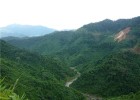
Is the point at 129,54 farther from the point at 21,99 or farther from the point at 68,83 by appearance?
the point at 21,99

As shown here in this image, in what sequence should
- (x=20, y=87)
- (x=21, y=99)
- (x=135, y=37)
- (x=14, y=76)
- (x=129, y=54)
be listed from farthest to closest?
(x=135, y=37) < (x=129, y=54) < (x=14, y=76) < (x=20, y=87) < (x=21, y=99)

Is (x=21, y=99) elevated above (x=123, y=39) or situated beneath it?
elevated above

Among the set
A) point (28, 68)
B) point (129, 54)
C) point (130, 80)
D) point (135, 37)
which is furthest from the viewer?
point (135, 37)

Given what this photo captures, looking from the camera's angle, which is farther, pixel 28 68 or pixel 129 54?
pixel 129 54

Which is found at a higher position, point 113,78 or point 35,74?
point 35,74

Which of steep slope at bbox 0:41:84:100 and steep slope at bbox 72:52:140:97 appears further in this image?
steep slope at bbox 72:52:140:97

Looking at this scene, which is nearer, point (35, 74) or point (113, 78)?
point (113, 78)

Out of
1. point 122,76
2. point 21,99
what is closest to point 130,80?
point 122,76

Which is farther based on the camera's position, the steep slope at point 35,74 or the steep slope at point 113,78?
the steep slope at point 113,78
